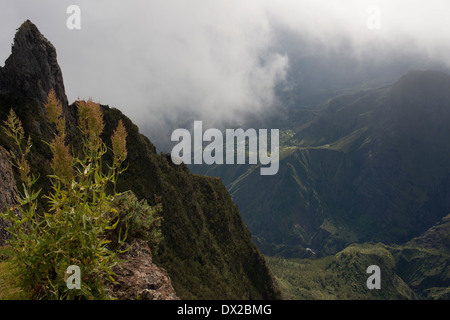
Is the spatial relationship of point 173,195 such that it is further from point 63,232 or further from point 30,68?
point 63,232

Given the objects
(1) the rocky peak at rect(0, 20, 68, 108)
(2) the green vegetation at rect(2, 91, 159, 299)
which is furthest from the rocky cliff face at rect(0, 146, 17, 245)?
(1) the rocky peak at rect(0, 20, 68, 108)

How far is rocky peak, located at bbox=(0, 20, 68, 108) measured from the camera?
2240 inches

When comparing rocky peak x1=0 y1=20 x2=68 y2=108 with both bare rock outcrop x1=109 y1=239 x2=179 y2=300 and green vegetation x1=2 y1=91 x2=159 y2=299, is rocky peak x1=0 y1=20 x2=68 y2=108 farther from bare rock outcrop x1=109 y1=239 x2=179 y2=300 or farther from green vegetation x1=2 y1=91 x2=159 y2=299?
green vegetation x1=2 y1=91 x2=159 y2=299

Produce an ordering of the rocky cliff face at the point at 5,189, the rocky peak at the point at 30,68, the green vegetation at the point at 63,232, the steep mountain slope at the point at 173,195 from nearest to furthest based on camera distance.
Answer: the green vegetation at the point at 63,232 < the rocky cliff face at the point at 5,189 < the steep mountain slope at the point at 173,195 < the rocky peak at the point at 30,68

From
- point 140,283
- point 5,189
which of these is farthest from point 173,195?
point 140,283

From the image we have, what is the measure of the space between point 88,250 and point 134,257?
4385 millimetres

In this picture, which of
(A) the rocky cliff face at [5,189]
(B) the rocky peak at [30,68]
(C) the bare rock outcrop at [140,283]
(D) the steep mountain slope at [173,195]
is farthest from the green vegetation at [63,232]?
(B) the rocky peak at [30,68]

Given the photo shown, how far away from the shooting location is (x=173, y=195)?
93688 millimetres

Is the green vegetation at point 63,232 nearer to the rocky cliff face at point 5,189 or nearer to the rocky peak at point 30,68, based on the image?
the rocky cliff face at point 5,189

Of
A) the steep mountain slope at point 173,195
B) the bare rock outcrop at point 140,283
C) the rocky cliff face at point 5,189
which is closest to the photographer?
the bare rock outcrop at point 140,283

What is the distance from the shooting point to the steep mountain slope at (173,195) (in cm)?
5559

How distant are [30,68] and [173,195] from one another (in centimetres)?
5244

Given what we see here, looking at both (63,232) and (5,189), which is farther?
(5,189)
